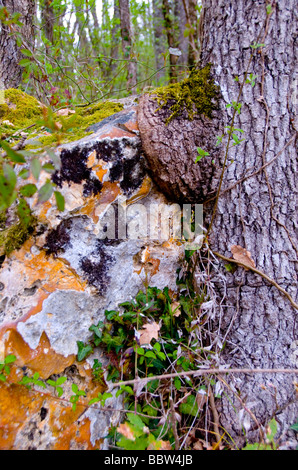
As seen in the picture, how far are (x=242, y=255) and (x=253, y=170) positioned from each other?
529mm

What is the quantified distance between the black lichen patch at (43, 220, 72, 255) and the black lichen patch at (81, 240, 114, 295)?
0.50ft

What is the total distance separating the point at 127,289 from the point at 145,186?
67 centimetres

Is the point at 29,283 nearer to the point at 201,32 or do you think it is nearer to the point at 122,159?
the point at 122,159

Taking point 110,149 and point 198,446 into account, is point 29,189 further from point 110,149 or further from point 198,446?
point 198,446

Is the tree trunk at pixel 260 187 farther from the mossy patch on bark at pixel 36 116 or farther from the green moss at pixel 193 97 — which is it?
the mossy patch on bark at pixel 36 116

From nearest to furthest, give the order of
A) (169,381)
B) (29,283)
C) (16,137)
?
(29,283)
(169,381)
(16,137)

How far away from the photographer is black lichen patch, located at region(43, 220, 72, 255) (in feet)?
5.49

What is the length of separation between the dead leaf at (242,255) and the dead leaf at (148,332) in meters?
0.66

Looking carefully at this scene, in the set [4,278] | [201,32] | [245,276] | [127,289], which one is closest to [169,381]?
[127,289]

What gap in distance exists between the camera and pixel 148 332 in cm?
171

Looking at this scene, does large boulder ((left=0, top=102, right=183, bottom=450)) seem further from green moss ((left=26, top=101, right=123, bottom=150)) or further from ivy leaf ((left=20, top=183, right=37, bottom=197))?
ivy leaf ((left=20, top=183, right=37, bottom=197))

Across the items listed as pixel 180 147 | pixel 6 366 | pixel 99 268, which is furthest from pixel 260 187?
pixel 6 366

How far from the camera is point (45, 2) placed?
5.20m
